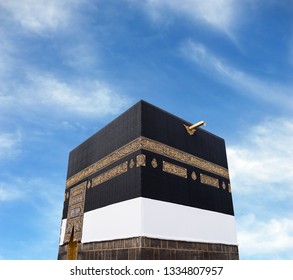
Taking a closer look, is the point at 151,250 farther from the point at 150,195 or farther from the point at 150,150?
the point at 150,150

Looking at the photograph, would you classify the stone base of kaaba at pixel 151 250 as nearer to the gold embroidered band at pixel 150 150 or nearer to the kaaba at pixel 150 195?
the kaaba at pixel 150 195

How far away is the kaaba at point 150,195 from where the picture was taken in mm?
7117

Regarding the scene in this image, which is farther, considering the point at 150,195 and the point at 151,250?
the point at 150,195

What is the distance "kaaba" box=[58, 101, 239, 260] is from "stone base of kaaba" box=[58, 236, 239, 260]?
22mm

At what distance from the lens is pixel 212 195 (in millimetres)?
9375

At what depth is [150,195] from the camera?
7.21 meters

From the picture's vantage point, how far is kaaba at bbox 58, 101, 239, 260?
712cm

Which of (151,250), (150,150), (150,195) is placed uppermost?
(150,150)

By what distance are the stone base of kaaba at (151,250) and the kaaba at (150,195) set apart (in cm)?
2

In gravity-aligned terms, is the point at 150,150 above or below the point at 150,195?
above

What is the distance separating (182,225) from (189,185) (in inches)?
52.1

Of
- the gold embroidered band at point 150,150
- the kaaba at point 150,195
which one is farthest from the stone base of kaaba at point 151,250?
the gold embroidered band at point 150,150

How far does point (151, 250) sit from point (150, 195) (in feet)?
4.41

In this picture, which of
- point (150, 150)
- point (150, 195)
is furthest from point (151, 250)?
point (150, 150)
